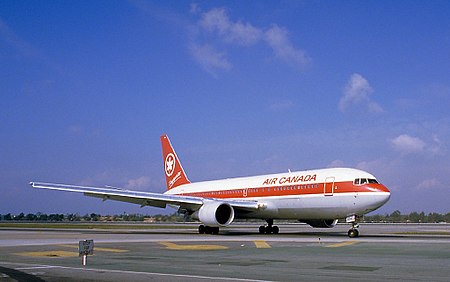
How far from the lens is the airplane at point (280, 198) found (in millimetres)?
30453

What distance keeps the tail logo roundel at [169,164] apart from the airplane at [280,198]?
6039mm

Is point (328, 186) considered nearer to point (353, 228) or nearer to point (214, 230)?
point (353, 228)

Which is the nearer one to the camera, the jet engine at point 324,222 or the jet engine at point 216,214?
the jet engine at point 216,214

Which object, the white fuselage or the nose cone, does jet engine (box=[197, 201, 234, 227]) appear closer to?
the white fuselage

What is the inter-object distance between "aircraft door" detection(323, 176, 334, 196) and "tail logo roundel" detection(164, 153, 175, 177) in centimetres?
2017

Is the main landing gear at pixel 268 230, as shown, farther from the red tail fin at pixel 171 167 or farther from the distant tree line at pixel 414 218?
the distant tree line at pixel 414 218

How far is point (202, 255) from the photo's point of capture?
17.3 meters

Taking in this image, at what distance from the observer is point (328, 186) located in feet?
105

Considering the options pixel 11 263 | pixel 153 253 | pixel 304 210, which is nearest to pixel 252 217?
pixel 304 210

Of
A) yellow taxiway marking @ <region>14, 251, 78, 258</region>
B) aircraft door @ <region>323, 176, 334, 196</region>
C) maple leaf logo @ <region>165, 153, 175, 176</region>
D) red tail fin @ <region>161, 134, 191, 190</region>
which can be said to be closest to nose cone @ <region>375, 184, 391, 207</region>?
aircraft door @ <region>323, 176, 334, 196</region>

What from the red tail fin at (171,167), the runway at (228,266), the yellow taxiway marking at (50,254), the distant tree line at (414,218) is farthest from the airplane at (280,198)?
the distant tree line at (414,218)

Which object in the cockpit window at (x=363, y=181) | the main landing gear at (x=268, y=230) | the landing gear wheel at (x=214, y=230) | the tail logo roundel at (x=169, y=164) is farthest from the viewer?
the tail logo roundel at (x=169, y=164)

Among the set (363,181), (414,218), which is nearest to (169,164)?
(363,181)

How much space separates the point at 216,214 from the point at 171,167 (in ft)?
50.5
